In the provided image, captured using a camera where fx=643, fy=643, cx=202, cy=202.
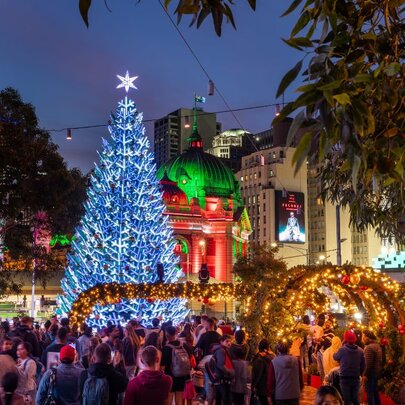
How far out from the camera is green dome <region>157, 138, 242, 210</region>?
8400 cm

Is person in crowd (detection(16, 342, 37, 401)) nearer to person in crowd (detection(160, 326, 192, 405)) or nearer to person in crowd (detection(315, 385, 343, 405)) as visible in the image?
person in crowd (detection(160, 326, 192, 405))

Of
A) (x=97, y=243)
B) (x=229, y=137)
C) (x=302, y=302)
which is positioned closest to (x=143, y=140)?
(x=97, y=243)

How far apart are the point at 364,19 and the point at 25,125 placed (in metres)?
20.3

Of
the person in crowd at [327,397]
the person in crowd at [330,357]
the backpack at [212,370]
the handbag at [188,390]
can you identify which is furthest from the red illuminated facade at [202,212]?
the person in crowd at [327,397]

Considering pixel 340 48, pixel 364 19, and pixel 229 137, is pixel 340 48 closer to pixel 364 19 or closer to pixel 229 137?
pixel 364 19

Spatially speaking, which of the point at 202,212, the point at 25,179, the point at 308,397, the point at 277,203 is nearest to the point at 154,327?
the point at 308,397

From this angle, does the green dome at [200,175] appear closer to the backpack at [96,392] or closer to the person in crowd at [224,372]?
the person in crowd at [224,372]

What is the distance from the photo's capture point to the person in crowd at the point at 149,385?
6414 millimetres

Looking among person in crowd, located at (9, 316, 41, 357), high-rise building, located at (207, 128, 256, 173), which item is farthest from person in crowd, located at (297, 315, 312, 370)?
high-rise building, located at (207, 128, 256, 173)

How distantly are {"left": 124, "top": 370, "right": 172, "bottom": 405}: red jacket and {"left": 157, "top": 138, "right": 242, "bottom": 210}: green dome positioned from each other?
250ft

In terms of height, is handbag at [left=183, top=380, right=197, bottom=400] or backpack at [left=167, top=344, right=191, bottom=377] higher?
backpack at [left=167, top=344, right=191, bottom=377]

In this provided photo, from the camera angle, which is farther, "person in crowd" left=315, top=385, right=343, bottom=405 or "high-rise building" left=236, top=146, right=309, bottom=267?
"high-rise building" left=236, top=146, right=309, bottom=267

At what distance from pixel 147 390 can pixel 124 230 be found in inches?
922

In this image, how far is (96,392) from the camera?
6.96m
